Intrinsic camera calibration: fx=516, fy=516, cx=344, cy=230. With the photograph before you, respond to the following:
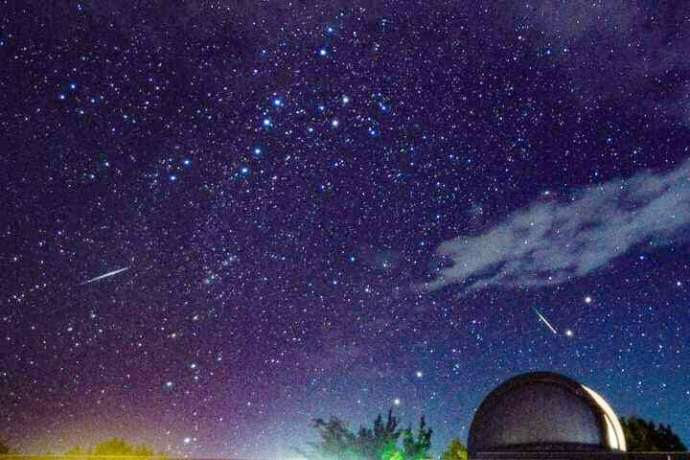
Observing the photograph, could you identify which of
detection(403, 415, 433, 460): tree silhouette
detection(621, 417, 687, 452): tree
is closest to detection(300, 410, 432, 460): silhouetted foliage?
detection(403, 415, 433, 460): tree silhouette

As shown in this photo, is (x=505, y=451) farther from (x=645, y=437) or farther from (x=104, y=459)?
(x=645, y=437)

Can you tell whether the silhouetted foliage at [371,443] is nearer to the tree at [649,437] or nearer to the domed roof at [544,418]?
the domed roof at [544,418]

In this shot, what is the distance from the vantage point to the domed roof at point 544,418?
16328mm

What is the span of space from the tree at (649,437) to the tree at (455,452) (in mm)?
9254

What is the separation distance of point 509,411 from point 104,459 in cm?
1283

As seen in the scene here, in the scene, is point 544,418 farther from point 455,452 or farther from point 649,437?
point 649,437

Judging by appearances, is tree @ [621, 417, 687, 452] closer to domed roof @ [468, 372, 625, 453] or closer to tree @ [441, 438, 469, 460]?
tree @ [441, 438, 469, 460]

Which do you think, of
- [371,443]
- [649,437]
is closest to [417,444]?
[371,443]

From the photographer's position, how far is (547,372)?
18.0 metres

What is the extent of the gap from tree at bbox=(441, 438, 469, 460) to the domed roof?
10.4 meters

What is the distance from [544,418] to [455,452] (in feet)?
44.7

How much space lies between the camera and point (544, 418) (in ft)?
55.5

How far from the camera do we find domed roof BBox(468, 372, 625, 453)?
1633cm

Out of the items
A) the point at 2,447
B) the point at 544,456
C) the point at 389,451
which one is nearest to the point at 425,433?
the point at 389,451
